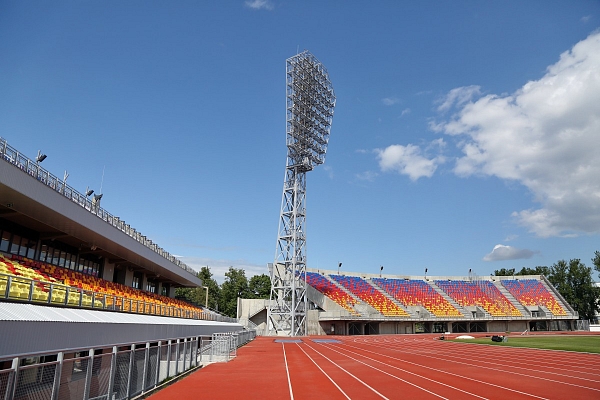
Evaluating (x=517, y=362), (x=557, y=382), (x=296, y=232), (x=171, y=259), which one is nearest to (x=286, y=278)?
(x=296, y=232)

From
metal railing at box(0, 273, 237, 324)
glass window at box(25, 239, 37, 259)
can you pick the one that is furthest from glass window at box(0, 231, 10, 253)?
metal railing at box(0, 273, 237, 324)

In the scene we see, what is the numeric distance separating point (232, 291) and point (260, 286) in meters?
6.73

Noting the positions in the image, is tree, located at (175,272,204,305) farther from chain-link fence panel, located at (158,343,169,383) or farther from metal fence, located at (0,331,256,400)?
chain-link fence panel, located at (158,343,169,383)

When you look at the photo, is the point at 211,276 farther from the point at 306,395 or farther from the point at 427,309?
the point at 306,395

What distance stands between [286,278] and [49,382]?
155 ft

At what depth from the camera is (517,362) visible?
22.2 meters

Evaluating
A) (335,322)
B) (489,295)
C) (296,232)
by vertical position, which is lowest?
(335,322)

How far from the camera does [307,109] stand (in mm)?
54656

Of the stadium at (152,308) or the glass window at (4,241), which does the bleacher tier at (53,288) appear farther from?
the glass window at (4,241)

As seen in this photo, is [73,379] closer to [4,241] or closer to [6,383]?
[6,383]

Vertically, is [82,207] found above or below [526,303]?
above

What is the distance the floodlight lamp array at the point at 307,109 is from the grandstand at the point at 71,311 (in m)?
27.5

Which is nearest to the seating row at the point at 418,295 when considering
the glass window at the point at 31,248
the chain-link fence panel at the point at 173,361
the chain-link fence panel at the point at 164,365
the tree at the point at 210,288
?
the tree at the point at 210,288

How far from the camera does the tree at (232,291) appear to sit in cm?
8519
